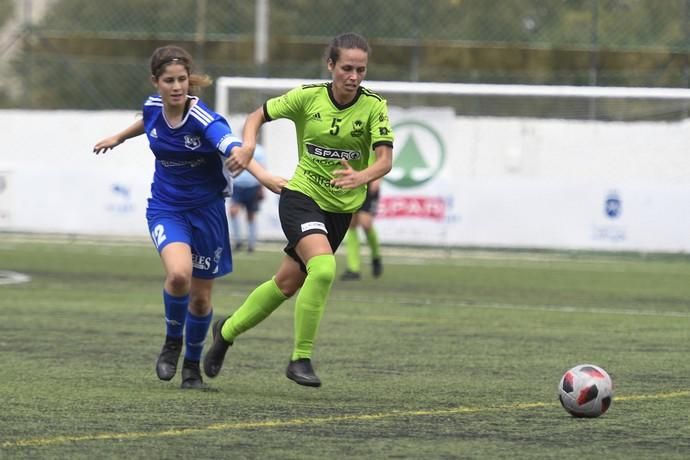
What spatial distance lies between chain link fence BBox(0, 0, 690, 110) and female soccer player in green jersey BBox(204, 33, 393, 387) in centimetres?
1506

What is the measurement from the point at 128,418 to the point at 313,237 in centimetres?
149

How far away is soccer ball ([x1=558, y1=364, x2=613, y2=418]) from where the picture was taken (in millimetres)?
6906

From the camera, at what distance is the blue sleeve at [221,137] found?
24.7 ft

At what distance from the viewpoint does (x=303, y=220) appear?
7.78 meters

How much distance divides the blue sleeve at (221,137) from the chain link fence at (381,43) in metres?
15.3

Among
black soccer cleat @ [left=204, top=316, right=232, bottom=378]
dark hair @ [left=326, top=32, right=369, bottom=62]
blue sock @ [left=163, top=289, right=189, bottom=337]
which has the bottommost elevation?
black soccer cleat @ [left=204, top=316, right=232, bottom=378]

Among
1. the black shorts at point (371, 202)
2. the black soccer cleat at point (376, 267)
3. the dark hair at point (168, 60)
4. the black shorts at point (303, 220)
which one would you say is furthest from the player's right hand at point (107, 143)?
the black soccer cleat at point (376, 267)

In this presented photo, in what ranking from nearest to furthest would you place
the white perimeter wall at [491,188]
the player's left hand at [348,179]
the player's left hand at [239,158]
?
1. the player's left hand at [239,158]
2. the player's left hand at [348,179]
3. the white perimeter wall at [491,188]

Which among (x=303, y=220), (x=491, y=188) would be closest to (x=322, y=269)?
(x=303, y=220)

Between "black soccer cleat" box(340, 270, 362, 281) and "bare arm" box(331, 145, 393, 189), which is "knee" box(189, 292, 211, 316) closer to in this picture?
"bare arm" box(331, 145, 393, 189)

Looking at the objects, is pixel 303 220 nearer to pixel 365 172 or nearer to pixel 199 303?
pixel 365 172

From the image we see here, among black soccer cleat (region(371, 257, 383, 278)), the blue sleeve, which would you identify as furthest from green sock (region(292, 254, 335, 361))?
black soccer cleat (region(371, 257, 383, 278))

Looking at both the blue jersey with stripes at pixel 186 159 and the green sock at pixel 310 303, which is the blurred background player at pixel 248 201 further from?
the green sock at pixel 310 303

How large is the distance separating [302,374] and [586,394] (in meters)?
1.48
